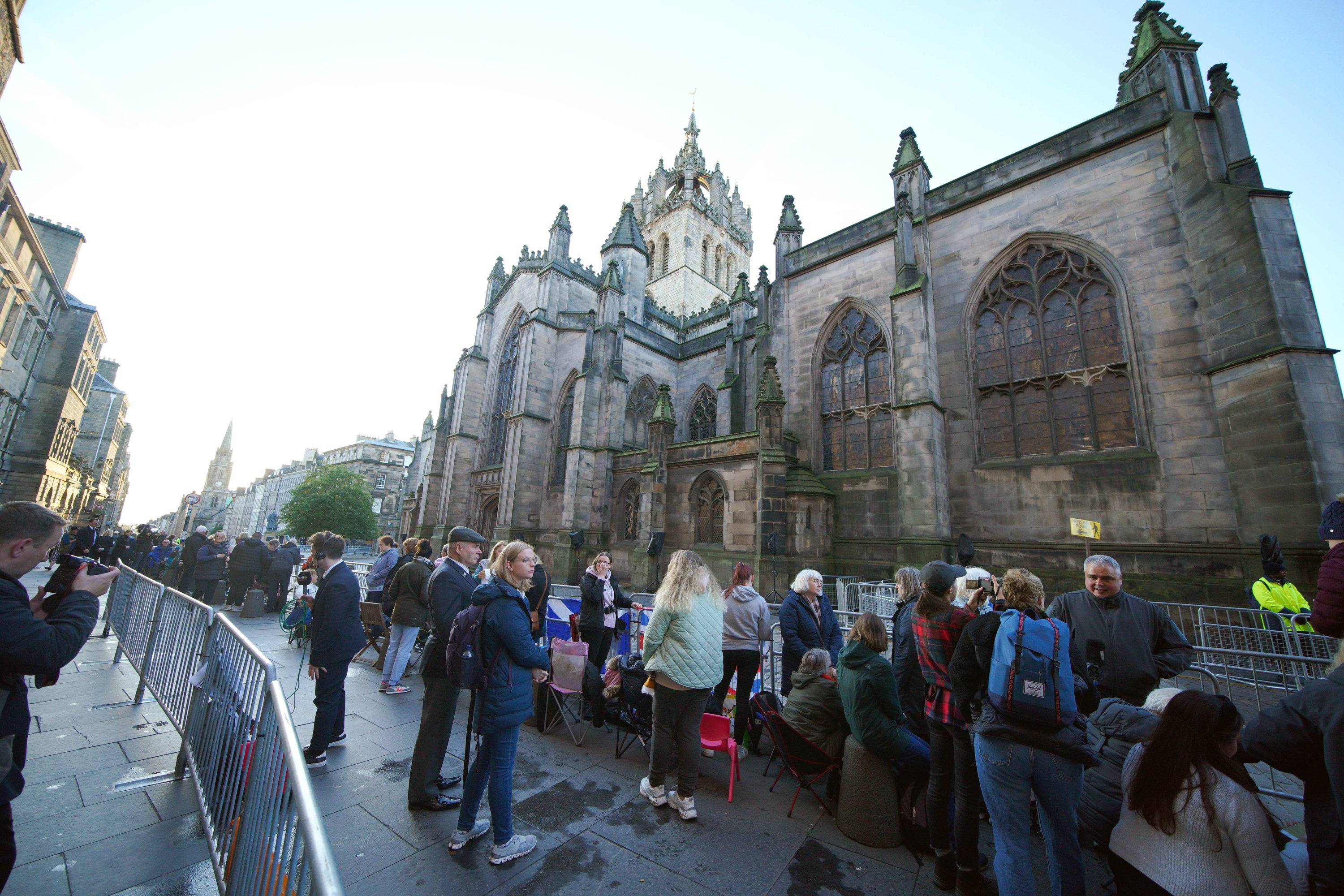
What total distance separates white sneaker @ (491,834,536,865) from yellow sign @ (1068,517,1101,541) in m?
10.1

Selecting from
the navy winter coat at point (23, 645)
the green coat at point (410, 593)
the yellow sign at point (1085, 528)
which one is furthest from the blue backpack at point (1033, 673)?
the yellow sign at point (1085, 528)

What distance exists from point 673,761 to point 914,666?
2167 mm

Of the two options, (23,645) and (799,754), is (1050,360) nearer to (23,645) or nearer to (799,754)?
(799,754)

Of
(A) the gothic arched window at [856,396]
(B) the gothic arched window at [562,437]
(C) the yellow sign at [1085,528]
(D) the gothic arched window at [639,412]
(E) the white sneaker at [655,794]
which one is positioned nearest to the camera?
(E) the white sneaker at [655,794]

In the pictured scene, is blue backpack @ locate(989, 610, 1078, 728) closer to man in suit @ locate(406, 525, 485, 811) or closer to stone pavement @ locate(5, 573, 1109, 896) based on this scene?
stone pavement @ locate(5, 573, 1109, 896)

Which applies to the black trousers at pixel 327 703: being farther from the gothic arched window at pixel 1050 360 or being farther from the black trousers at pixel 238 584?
the gothic arched window at pixel 1050 360

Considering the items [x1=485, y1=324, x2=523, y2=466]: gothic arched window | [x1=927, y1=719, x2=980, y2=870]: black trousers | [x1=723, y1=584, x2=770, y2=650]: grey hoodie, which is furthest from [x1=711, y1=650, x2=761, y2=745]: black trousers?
[x1=485, y1=324, x2=523, y2=466]: gothic arched window

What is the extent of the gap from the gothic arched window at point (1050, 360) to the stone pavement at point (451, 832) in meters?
10.0

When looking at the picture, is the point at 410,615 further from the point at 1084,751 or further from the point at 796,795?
the point at 1084,751

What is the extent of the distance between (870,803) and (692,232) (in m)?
34.4

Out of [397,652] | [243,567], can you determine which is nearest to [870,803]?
[397,652]

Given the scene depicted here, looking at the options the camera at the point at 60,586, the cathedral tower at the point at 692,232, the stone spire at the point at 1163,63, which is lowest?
the camera at the point at 60,586

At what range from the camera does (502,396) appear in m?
23.8

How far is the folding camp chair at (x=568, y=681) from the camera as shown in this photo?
4.73 m
